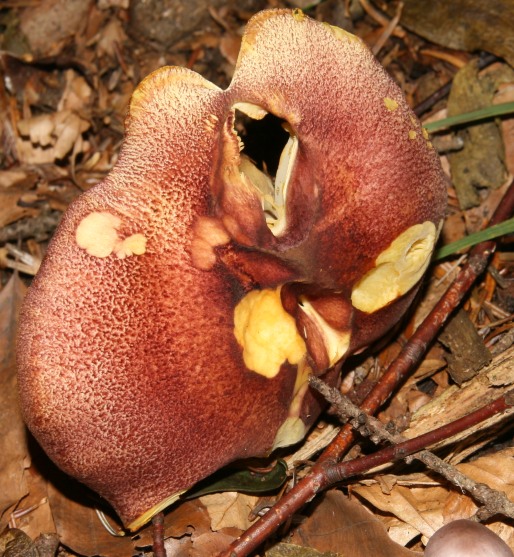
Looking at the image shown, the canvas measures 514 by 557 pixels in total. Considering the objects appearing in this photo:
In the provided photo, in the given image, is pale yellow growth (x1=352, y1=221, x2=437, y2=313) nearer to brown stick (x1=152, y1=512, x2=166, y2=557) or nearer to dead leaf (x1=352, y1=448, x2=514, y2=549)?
dead leaf (x1=352, y1=448, x2=514, y2=549)

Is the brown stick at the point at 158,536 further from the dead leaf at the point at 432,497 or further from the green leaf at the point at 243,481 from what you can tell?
the dead leaf at the point at 432,497

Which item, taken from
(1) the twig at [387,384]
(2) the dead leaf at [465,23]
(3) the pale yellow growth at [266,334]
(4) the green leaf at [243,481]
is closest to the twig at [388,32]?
(2) the dead leaf at [465,23]

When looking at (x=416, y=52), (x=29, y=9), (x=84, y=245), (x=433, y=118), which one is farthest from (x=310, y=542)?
(x=29, y=9)

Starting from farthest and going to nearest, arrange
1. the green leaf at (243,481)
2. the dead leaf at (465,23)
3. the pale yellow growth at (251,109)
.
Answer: the dead leaf at (465,23)
the green leaf at (243,481)
the pale yellow growth at (251,109)

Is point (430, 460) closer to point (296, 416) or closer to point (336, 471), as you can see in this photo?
point (336, 471)

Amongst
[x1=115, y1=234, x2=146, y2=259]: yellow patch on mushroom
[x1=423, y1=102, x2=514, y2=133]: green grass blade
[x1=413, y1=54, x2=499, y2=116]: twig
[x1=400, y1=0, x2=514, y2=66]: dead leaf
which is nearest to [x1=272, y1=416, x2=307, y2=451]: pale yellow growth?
[x1=115, y1=234, x2=146, y2=259]: yellow patch on mushroom

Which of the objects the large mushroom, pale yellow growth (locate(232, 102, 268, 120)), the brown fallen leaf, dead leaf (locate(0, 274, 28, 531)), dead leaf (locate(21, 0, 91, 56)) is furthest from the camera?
dead leaf (locate(21, 0, 91, 56))

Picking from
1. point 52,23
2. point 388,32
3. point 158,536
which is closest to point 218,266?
point 158,536
